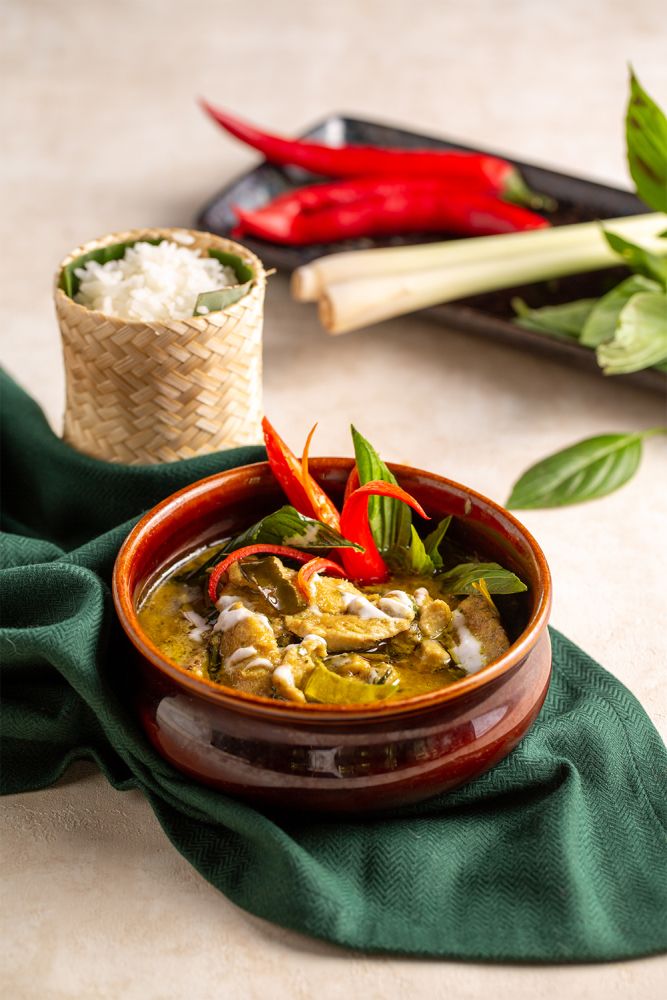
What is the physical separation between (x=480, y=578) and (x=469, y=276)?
1415 millimetres

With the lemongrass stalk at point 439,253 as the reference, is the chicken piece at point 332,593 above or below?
above

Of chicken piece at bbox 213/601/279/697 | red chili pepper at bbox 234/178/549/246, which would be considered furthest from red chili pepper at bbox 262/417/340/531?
red chili pepper at bbox 234/178/549/246

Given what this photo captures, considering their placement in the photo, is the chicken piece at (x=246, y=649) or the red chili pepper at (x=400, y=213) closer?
the chicken piece at (x=246, y=649)

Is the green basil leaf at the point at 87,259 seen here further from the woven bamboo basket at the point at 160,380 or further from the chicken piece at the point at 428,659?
the chicken piece at the point at 428,659

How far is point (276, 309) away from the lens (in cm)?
329

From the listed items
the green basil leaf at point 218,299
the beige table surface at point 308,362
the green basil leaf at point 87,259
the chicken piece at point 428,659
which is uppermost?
the green basil leaf at point 218,299

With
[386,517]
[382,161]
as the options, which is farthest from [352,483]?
[382,161]

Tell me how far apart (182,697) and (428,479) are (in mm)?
581

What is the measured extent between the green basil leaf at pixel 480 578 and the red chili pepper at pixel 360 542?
9 cm

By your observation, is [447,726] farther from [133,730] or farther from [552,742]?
[133,730]

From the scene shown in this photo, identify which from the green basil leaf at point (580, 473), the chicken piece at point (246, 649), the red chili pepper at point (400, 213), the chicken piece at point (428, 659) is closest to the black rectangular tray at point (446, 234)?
the red chili pepper at point (400, 213)

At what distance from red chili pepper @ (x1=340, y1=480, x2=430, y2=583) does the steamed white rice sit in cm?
52

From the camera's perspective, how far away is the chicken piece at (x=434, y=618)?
177 cm

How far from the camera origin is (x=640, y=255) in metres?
2.91
